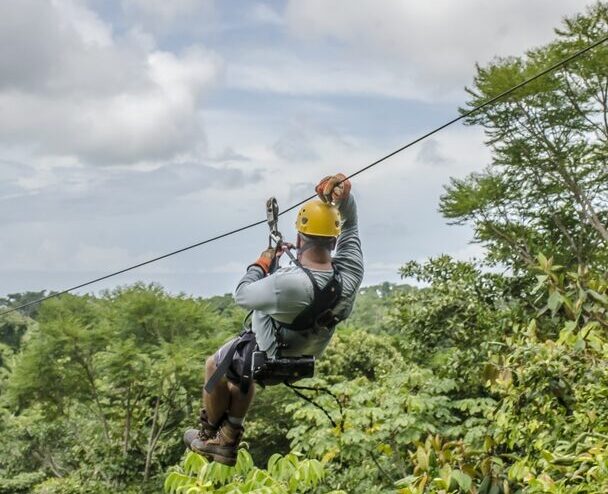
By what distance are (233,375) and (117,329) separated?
13.9 meters

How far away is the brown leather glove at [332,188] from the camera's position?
3.34 metres

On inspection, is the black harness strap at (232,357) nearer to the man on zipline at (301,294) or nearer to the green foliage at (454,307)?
the man on zipline at (301,294)

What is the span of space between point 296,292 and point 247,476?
321 cm

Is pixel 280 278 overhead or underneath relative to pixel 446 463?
overhead

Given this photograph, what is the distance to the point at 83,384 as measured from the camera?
17797 mm

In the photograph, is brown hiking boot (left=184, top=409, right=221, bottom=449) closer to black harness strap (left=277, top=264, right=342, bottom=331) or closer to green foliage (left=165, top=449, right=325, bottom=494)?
black harness strap (left=277, top=264, right=342, bottom=331)

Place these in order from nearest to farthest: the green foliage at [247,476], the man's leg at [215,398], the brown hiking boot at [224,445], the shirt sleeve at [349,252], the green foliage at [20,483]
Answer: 1. the shirt sleeve at [349,252]
2. the man's leg at [215,398]
3. the brown hiking boot at [224,445]
4. the green foliage at [247,476]
5. the green foliage at [20,483]

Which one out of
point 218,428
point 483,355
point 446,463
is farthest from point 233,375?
point 483,355

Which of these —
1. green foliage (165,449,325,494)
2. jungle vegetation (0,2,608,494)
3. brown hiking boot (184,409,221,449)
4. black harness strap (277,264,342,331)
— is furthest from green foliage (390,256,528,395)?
black harness strap (277,264,342,331)

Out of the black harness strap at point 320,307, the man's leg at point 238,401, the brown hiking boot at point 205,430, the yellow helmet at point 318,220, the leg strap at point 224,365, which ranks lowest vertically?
the brown hiking boot at point 205,430

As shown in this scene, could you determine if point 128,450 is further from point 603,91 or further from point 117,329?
point 603,91

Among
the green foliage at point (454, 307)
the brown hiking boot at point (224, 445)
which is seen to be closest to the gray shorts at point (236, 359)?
the brown hiking boot at point (224, 445)

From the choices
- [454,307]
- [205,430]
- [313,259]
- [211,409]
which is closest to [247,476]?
[205,430]

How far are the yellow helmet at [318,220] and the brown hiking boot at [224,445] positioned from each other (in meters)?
1.19
